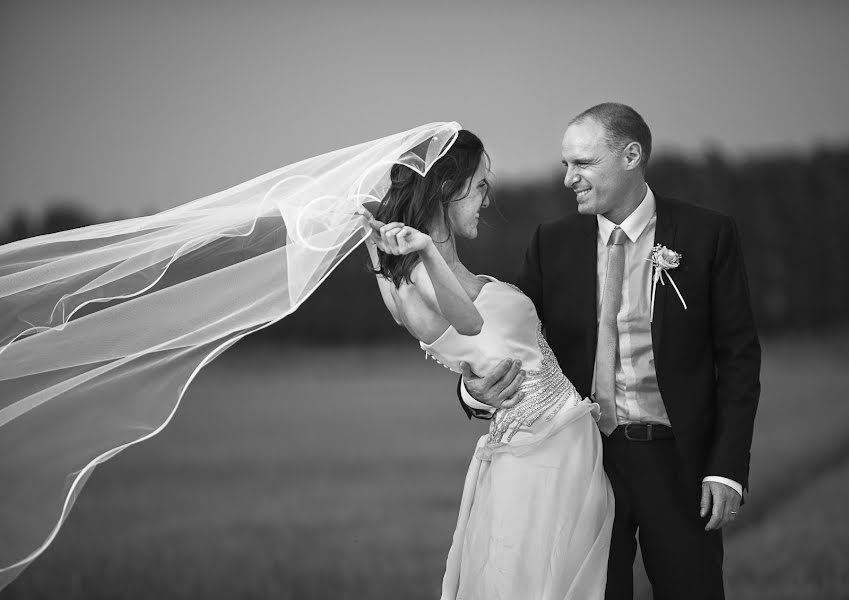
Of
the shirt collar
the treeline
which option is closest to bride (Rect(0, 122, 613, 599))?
the shirt collar

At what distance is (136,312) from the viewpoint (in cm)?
227

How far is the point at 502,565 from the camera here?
2.24m

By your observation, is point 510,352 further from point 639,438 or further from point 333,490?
point 333,490

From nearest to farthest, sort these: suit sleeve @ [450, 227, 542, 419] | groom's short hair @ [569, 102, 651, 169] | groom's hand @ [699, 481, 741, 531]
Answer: groom's hand @ [699, 481, 741, 531]
groom's short hair @ [569, 102, 651, 169]
suit sleeve @ [450, 227, 542, 419]

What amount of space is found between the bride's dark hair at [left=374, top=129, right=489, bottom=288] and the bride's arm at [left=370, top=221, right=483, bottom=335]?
12cm

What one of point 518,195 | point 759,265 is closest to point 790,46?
point 759,265

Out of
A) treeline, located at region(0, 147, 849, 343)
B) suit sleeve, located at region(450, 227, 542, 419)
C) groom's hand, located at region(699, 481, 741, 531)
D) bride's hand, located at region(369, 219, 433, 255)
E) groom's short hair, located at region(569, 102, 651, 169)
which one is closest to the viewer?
bride's hand, located at region(369, 219, 433, 255)

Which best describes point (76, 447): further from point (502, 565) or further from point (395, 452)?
point (395, 452)

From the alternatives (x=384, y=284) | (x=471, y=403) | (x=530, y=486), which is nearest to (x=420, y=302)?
(x=384, y=284)

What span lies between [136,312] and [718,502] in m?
1.41

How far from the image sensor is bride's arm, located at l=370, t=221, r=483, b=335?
196cm

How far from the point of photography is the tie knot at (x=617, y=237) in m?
2.45

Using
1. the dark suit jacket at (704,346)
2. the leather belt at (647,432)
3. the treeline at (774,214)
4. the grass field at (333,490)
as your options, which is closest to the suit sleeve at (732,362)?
the dark suit jacket at (704,346)

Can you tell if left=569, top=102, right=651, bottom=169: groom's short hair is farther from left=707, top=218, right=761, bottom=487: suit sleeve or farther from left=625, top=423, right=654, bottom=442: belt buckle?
left=625, top=423, right=654, bottom=442: belt buckle
